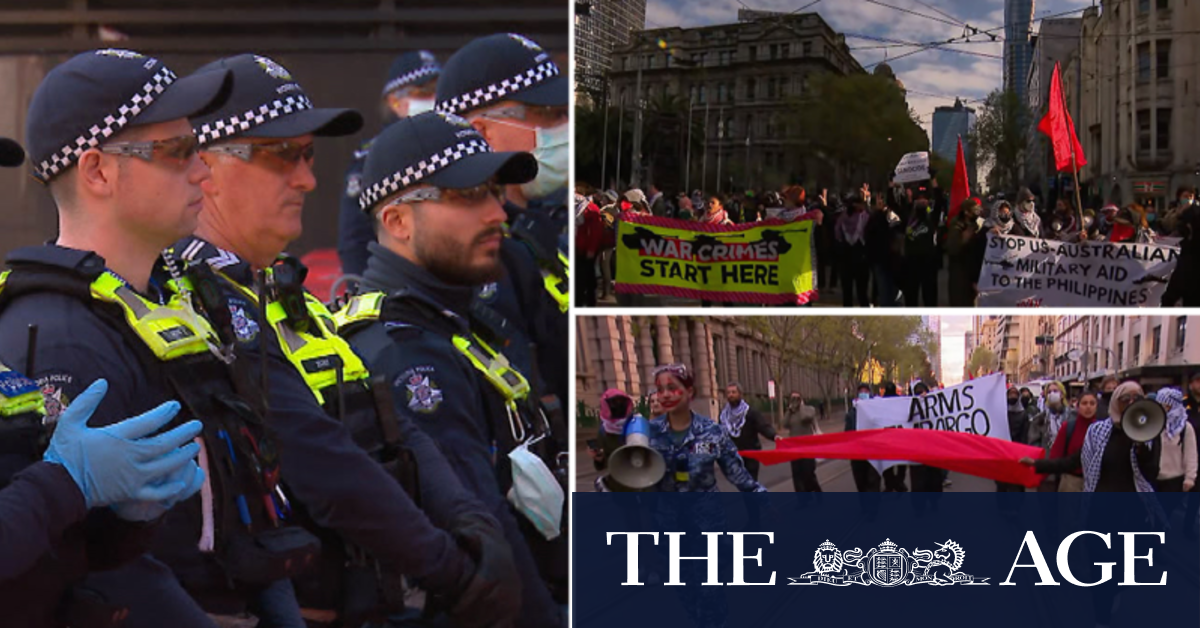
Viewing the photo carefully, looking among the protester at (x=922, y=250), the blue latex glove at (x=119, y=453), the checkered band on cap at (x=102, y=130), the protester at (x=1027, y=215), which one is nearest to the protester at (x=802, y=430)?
the protester at (x=922, y=250)

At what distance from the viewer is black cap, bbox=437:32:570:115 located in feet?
17.3

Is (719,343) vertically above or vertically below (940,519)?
above

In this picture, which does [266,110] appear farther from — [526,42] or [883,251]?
[883,251]

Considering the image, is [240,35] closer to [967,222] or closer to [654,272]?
[654,272]

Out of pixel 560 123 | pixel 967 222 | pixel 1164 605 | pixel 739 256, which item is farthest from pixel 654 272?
pixel 1164 605

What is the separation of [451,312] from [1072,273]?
7.69ft

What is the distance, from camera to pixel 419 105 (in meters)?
5.22

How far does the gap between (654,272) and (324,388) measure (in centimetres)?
150

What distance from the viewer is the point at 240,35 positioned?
5062 mm

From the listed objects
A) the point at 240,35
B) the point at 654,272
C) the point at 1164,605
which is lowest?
the point at 1164,605

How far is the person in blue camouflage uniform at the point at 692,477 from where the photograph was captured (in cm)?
541

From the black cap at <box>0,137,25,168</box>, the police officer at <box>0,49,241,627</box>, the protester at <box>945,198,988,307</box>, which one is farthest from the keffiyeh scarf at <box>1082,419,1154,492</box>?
the black cap at <box>0,137,25,168</box>

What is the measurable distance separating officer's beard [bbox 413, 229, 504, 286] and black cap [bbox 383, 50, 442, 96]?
0.52 m

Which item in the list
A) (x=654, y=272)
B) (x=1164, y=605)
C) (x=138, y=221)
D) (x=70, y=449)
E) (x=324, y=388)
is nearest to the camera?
(x=70, y=449)
